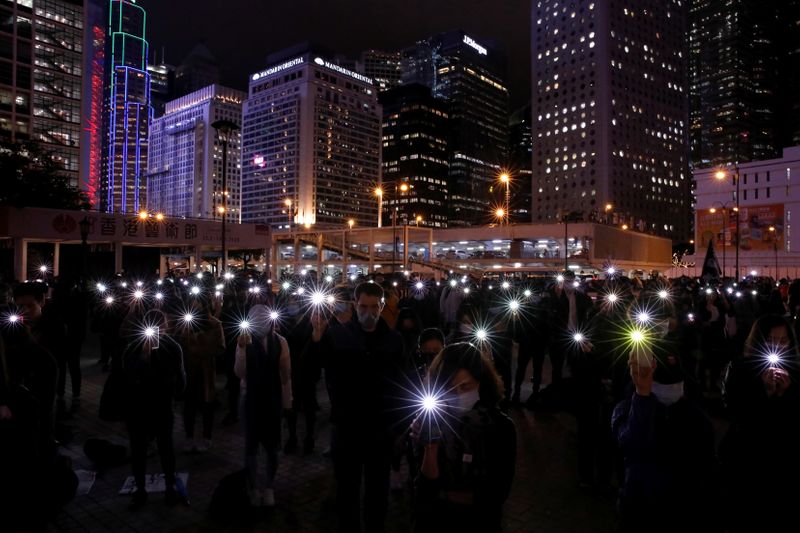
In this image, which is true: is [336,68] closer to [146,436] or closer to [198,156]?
[198,156]

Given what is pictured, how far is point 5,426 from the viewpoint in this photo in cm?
336

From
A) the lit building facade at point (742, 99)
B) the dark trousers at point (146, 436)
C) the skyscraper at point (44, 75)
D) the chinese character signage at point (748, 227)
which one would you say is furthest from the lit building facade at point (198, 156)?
the dark trousers at point (146, 436)

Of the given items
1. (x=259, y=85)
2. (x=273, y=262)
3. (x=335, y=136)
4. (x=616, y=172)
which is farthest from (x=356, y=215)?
(x=273, y=262)

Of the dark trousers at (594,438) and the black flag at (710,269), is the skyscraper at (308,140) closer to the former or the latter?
the black flag at (710,269)

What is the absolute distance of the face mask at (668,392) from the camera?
3221mm

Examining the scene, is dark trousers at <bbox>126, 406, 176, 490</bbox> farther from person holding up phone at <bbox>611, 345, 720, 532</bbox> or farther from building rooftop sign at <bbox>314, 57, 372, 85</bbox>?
building rooftop sign at <bbox>314, 57, 372, 85</bbox>

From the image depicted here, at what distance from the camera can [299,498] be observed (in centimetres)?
542

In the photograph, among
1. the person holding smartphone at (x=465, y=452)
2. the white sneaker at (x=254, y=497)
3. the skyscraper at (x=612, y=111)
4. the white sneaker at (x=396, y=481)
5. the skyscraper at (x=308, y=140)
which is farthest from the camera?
the skyscraper at (x=308, y=140)

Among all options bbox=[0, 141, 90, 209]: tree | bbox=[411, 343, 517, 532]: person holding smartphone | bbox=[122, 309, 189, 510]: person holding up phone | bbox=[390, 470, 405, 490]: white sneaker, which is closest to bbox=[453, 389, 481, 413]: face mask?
bbox=[411, 343, 517, 532]: person holding smartphone

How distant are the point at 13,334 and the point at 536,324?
22.6ft

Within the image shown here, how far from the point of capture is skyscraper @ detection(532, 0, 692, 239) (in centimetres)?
14000

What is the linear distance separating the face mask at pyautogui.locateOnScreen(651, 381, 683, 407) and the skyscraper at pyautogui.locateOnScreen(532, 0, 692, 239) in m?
142

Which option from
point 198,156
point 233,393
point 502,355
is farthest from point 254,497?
point 198,156

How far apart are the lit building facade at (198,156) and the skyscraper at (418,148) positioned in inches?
2037
